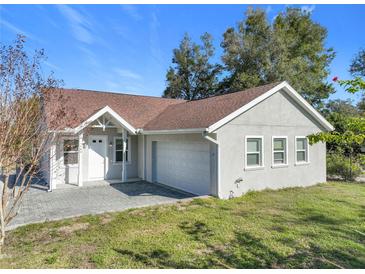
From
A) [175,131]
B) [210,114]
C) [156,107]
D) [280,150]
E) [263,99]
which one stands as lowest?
[280,150]

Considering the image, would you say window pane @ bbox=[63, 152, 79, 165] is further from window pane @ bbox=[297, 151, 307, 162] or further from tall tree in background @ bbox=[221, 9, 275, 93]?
tall tree in background @ bbox=[221, 9, 275, 93]

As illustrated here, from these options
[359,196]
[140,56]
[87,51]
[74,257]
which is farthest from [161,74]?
[74,257]

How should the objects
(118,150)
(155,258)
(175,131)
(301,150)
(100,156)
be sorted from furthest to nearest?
(118,150)
(100,156)
(301,150)
(175,131)
(155,258)

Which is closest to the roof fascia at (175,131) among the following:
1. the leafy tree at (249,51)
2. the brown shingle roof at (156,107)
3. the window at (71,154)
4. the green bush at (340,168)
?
the brown shingle roof at (156,107)

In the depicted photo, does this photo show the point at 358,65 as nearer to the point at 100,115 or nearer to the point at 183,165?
the point at 183,165

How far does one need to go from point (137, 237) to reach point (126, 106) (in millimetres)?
11694

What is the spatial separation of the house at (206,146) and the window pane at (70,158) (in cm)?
5

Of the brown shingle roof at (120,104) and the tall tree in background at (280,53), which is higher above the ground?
the tall tree in background at (280,53)

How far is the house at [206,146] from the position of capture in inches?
390

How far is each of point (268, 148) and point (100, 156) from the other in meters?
9.30

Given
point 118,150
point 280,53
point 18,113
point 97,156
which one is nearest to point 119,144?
point 118,150

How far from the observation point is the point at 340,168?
593 inches

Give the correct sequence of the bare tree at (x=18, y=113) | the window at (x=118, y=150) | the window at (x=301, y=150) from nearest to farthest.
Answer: the bare tree at (x=18, y=113), the window at (x=301, y=150), the window at (x=118, y=150)

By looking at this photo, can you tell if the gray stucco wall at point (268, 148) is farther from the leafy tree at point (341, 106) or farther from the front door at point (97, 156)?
the leafy tree at point (341, 106)
